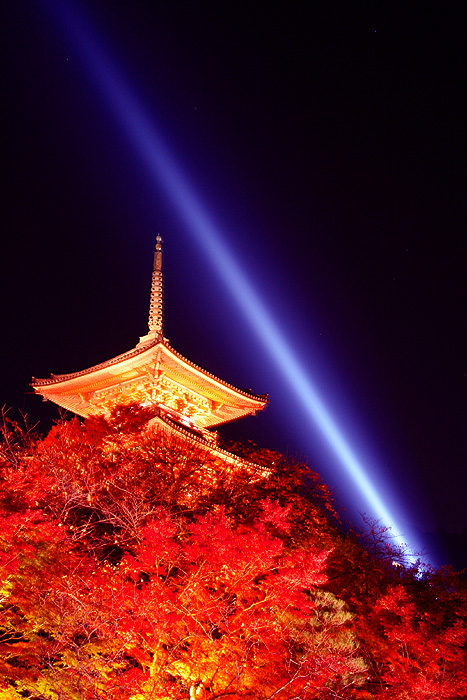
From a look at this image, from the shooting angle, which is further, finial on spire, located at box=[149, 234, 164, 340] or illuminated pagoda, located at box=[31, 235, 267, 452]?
finial on spire, located at box=[149, 234, 164, 340]

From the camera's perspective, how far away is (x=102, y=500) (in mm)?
14445

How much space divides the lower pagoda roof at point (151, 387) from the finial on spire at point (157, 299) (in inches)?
51.9

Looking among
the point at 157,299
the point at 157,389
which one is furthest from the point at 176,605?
the point at 157,299

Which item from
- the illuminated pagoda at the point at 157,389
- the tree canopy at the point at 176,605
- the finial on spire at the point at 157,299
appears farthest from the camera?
the finial on spire at the point at 157,299

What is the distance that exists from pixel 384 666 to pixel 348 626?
128 centimetres

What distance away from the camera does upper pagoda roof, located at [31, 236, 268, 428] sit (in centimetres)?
1780

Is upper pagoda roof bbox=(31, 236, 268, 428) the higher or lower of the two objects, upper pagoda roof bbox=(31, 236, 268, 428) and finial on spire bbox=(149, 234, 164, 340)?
the lower

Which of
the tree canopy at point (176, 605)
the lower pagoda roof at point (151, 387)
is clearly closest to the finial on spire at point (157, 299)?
the lower pagoda roof at point (151, 387)

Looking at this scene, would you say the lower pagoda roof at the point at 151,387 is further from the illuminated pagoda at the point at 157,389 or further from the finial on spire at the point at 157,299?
the finial on spire at the point at 157,299

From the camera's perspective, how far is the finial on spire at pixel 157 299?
69.0 ft

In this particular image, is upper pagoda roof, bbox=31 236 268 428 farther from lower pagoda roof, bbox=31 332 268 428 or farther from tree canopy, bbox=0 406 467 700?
tree canopy, bbox=0 406 467 700

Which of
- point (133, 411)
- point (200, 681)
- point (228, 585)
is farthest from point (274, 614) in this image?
point (133, 411)

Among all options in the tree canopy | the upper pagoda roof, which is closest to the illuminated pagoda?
the upper pagoda roof

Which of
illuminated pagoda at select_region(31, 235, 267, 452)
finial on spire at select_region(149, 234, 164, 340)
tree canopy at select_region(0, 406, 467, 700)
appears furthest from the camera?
finial on spire at select_region(149, 234, 164, 340)
